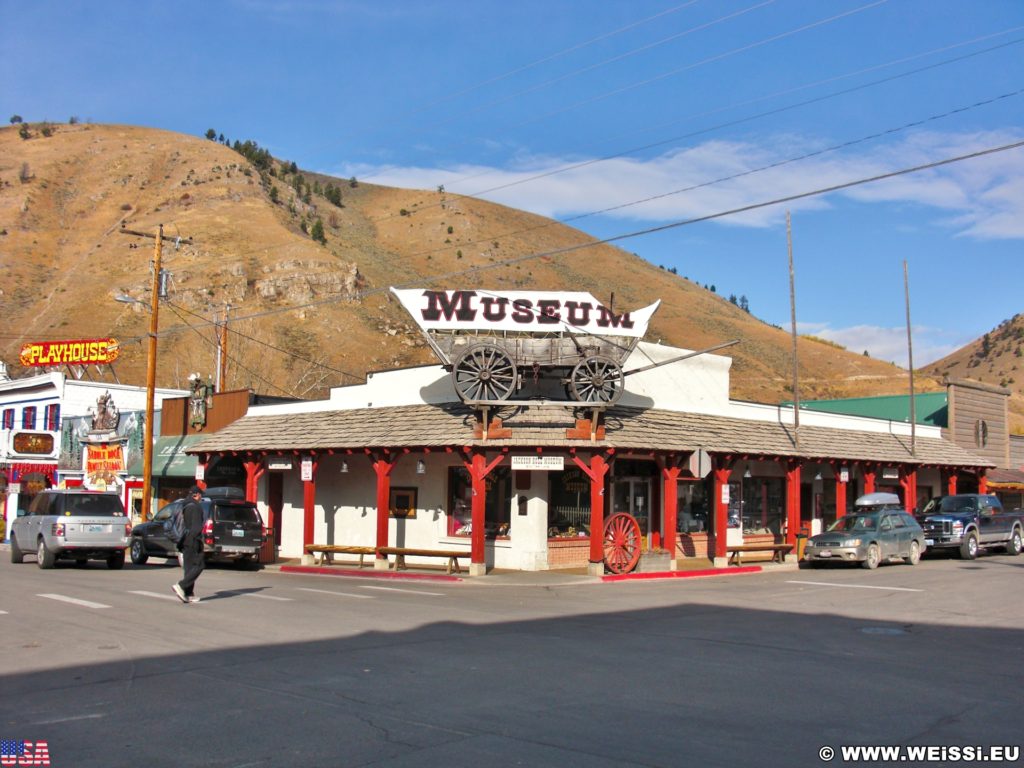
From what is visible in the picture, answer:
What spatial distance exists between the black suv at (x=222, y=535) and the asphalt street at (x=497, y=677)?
650 centimetres

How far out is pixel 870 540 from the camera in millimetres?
25203

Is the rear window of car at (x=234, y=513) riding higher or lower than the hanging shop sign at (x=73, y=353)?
lower

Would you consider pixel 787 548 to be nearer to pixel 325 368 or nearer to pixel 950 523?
pixel 950 523

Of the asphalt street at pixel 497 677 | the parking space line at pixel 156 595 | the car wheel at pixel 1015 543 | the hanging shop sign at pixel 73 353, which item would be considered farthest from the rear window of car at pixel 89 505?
the car wheel at pixel 1015 543

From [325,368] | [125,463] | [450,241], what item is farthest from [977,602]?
[450,241]

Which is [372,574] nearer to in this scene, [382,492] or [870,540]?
[382,492]

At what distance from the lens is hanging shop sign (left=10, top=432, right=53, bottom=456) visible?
41.4 meters

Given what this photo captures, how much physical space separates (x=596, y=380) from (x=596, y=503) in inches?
121

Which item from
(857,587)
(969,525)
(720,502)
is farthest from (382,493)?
(969,525)

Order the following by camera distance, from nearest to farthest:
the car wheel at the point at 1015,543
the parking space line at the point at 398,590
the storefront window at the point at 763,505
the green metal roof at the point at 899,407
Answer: the parking space line at the point at 398,590, the car wheel at the point at 1015,543, the storefront window at the point at 763,505, the green metal roof at the point at 899,407

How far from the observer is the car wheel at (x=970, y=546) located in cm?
2872

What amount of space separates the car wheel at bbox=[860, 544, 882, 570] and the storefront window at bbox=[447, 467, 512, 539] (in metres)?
9.44

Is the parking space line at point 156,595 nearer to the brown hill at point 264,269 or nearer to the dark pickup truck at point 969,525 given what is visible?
the dark pickup truck at point 969,525

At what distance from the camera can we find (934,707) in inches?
345
